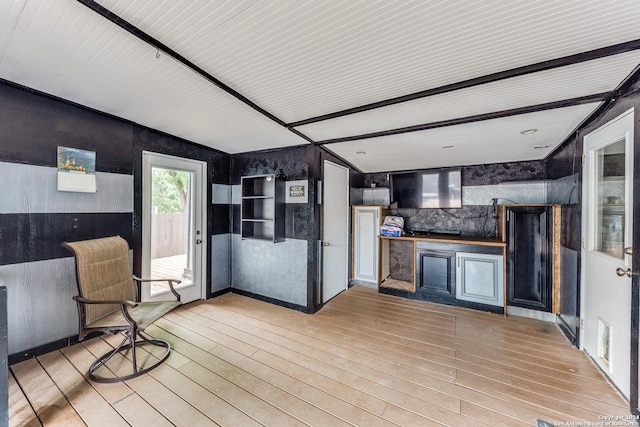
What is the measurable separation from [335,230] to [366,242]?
0.76 meters

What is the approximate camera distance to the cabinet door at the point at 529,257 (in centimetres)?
303

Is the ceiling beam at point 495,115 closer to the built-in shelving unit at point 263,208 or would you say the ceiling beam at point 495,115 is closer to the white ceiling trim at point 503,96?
the white ceiling trim at point 503,96

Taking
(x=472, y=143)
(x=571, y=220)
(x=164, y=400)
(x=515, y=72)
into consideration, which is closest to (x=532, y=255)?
(x=571, y=220)

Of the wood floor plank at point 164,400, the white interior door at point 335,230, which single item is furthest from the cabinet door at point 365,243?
the wood floor plank at point 164,400

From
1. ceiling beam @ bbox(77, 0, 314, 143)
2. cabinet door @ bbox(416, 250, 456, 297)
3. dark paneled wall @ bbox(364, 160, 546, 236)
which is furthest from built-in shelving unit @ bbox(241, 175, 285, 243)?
dark paneled wall @ bbox(364, 160, 546, 236)

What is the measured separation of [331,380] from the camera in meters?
1.98

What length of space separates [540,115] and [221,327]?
12.7ft

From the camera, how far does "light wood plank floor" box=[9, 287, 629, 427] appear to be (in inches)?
64.2

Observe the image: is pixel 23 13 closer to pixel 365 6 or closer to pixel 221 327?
pixel 365 6

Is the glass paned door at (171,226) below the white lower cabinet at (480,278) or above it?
above

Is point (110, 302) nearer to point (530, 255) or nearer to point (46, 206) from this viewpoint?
point (46, 206)

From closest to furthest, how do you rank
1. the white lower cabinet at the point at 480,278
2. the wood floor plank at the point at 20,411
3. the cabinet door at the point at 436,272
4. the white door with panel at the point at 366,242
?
the wood floor plank at the point at 20,411, the white lower cabinet at the point at 480,278, the cabinet door at the point at 436,272, the white door with panel at the point at 366,242

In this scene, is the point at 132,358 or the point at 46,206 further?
the point at 46,206

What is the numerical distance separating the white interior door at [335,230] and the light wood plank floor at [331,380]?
0.85 m
